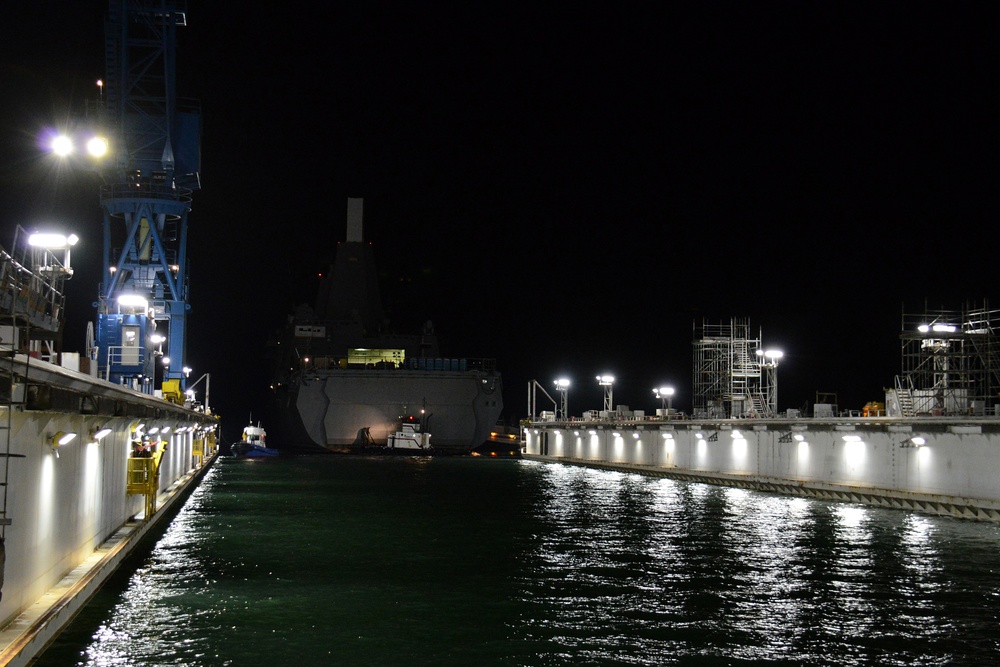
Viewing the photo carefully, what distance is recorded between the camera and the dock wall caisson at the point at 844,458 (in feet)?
112

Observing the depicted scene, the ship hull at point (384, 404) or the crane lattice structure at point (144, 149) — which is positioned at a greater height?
the crane lattice structure at point (144, 149)

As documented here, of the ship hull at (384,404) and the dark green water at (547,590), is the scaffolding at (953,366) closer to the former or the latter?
the dark green water at (547,590)

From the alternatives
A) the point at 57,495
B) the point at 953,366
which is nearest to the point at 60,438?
the point at 57,495

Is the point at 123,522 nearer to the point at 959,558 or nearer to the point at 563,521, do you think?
the point at 563,521

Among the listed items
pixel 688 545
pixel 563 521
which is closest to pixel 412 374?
pixel 563 521

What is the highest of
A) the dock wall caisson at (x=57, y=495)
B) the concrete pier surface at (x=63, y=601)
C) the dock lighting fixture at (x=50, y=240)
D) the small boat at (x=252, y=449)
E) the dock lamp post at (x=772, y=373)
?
the dock lighting fixture at (x=50, y=240)

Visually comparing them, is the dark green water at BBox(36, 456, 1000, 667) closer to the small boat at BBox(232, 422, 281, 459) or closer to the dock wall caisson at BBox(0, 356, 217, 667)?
the dock wall caisson at BBox(0, 356, 217, 667)

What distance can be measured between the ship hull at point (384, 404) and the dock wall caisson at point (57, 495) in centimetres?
6578

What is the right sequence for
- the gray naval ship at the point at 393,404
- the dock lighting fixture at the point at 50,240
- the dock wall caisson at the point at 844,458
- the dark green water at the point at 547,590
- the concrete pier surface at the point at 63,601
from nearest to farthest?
1. the concrete pier surface at the point at 63,601
2. the dark green water at the point at 547,590
3. the dock lighting fixture at the point at 50,240
4. the dock wall caisson at the point at 844,458
5. the gray naval ship at the point at 393,404

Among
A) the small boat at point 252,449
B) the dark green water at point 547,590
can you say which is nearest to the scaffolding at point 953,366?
the dark green water at point 547,590

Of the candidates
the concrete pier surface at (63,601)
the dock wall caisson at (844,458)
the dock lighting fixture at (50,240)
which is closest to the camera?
the concrete pier surface at (63,601)

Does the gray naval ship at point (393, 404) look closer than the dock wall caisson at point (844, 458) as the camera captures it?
No

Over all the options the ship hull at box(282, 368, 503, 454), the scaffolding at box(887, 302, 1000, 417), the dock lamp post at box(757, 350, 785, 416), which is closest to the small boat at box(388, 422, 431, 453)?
the ship hull at box(282, 368, 503, 454)

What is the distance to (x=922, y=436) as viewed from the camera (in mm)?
36938
